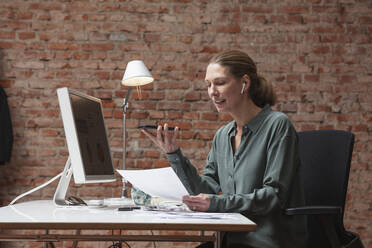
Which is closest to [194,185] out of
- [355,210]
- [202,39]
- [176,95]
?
[176,95]

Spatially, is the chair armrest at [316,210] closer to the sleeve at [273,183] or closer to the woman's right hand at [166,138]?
the sleeve at [273,183]

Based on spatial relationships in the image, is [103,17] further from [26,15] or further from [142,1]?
[26,15]

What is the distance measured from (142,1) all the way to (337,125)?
5.95 feet

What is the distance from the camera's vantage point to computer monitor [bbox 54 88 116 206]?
138 cm

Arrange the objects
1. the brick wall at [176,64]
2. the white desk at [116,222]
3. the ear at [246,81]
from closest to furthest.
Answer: the white desk at [116,222], the ear at [246,81], the brick wall at [176,64]

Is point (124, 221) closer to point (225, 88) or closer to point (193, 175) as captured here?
point (193, 175)

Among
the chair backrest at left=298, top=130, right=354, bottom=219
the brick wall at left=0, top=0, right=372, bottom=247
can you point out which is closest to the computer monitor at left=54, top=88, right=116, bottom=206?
the chair backrest at left=298, top=130, right=354, bottom=219

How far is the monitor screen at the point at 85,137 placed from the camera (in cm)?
138

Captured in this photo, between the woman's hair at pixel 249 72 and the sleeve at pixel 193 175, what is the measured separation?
35 cm

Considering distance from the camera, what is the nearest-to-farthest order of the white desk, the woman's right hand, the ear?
the white desk < the woman's right hand < the ear

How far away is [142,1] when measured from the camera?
316cm

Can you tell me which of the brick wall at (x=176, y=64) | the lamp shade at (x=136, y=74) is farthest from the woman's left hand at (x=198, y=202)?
the brick wall at (x=176, y=64)

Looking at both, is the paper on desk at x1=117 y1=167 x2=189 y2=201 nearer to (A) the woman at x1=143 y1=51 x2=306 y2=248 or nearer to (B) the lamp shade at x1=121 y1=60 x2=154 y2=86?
(A) the woman at x1=143 y1=51 x2=306 y2=248

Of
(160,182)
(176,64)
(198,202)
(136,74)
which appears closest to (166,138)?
(160,182)
